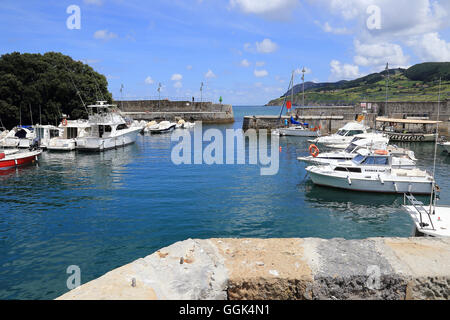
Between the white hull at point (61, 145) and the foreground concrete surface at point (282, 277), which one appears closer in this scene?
the foreground concrete surface at point (282, 277)

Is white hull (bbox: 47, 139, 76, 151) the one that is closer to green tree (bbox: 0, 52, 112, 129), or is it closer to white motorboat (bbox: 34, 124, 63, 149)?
white motorboat (bbox: 34, 124, 63, 149)

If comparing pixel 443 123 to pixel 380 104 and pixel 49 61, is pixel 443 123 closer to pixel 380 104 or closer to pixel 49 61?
pixel 380 104

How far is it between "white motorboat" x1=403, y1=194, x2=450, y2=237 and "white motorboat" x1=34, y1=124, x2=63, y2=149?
133ft

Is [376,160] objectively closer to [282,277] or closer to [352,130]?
[282,277]

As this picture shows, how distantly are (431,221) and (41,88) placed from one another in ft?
184

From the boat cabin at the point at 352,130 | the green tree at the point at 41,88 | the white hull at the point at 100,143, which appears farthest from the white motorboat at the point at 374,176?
the green tree at the point at 41,88

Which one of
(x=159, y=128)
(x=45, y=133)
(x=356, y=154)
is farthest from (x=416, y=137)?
(x=45, y=133)

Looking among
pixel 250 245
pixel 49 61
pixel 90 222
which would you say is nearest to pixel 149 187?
pixel 90 222

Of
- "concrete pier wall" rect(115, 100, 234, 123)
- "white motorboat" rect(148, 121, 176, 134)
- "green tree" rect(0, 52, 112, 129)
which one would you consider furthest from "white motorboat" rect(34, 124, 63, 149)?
"concrete pier wall" rect(115, 100, 234, 123)

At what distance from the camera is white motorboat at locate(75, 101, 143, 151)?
39469 millimetres

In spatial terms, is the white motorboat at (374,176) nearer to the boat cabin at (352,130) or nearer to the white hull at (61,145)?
the boat cabin at (352,130)

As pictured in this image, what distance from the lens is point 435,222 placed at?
11836 mm

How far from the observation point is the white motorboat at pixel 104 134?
39469 mm

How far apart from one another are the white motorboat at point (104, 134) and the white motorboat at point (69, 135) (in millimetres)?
707
